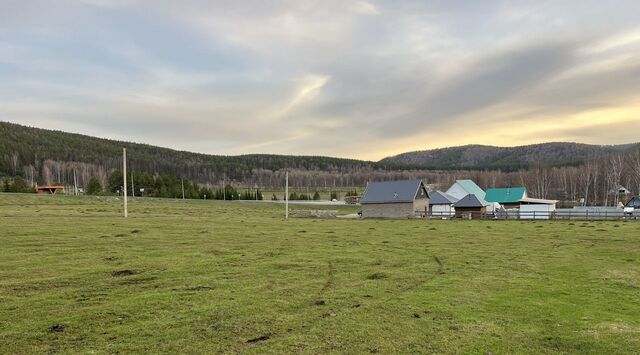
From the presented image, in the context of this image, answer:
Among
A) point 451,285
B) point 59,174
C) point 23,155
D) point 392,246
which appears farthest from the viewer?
point 23,155

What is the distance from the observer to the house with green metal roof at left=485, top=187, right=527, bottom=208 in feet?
290

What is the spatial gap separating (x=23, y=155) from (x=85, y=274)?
199114mm

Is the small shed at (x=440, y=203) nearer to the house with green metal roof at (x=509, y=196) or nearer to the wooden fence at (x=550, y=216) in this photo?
the wooden fence at (x=550, y=216)

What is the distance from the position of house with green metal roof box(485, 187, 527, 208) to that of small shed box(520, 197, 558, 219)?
3.81ft

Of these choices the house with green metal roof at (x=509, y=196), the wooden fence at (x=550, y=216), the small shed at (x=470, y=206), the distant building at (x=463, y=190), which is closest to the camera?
the wooden fence at (x=550, y=216)

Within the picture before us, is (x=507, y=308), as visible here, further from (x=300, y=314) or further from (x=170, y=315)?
(x=170, y=315)

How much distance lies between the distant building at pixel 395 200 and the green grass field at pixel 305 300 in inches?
2010

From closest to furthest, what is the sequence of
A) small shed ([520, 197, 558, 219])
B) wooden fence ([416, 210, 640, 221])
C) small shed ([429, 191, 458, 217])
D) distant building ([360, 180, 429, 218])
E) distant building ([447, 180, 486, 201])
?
wooden fence ([416, 210, 640, 221]), small shed ([520, 197, 558, 219]), distant building ([360, 180, 429, 218]), small shed ([429, 191, 458, 217]), distant building ([447, 180, 486, 201])

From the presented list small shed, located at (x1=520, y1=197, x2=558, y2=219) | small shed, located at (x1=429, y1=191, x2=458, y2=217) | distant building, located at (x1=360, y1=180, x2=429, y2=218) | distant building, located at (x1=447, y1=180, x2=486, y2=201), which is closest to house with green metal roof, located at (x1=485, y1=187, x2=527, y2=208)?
small shed, located at (x1=520, y1=197, x2=558, y2=219)

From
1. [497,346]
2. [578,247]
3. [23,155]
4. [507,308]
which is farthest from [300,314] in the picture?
[23,155]

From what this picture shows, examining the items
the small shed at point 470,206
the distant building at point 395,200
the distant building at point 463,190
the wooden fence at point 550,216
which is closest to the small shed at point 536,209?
the wooden fence at point 550,216

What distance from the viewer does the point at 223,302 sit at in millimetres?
11023

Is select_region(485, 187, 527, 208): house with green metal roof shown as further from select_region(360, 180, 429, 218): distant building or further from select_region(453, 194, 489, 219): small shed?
select_region(360, 180, 429, 218): distant building

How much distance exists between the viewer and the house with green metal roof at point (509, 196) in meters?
88.3
